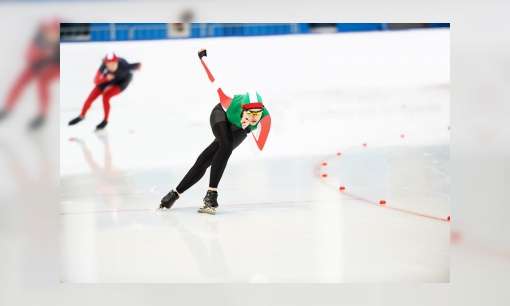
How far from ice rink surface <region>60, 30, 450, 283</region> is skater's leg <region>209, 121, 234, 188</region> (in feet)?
0.88

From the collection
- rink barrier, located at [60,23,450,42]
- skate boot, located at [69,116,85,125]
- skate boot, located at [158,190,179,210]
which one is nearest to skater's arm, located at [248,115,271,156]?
skate boot, located at [158,190,179,210]

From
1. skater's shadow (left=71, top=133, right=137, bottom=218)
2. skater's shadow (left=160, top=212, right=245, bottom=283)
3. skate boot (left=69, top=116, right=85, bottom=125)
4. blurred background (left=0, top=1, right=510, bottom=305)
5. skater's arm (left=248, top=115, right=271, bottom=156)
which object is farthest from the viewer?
skate boot (left=69, top=116, right=85, bottom=125)

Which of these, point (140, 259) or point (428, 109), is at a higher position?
point (428, 109)

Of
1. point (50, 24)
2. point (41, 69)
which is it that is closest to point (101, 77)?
point (50, 24)

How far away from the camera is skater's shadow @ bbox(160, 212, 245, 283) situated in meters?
3.43

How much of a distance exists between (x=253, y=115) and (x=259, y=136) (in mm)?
178

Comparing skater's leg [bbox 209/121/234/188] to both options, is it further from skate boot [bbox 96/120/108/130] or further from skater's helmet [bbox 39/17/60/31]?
skate boot [bbox 96/120/108/130]

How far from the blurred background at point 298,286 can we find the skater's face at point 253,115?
0.78m

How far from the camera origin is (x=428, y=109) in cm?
932

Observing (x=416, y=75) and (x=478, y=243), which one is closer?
(x=478, y=243)

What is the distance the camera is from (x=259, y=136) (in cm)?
446

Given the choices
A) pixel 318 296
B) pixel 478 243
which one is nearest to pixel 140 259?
pixel 318 296

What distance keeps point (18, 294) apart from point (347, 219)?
2110mm

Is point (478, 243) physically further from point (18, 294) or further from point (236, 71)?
point (236, 71)
